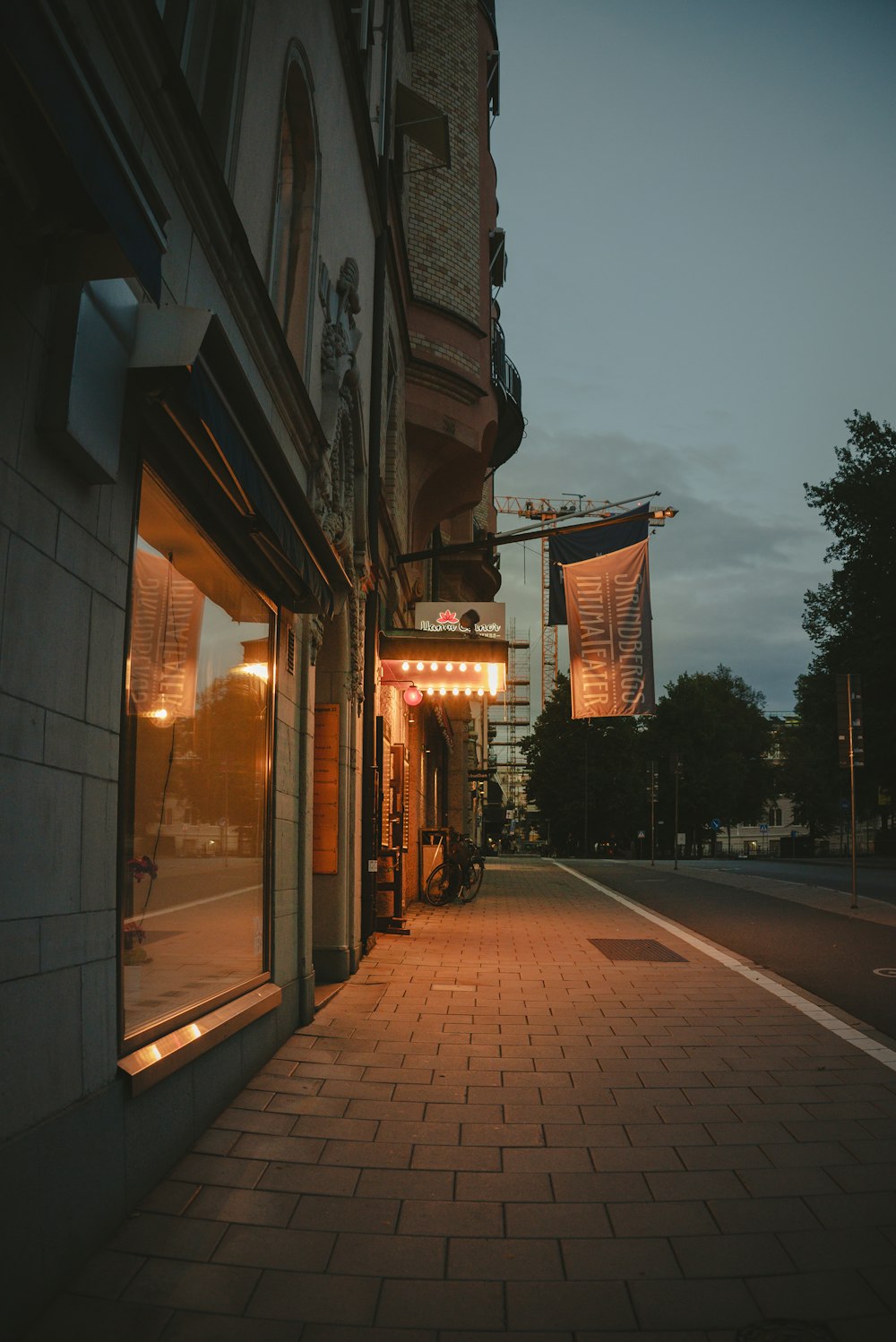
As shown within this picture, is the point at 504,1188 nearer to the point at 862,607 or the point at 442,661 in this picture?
the point at 442,661

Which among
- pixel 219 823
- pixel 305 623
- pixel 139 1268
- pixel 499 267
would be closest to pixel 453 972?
pixel 305 623

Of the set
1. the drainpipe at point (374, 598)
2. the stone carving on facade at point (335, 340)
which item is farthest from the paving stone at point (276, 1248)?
the drainpipe at point (374, 598)

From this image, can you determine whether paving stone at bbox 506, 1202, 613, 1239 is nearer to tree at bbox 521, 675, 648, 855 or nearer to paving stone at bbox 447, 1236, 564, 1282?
paving stone at bbox 447, 1236, 564, 1282

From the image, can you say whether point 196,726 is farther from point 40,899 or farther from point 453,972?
point 453,972

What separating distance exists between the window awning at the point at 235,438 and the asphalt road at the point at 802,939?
4.93 metres

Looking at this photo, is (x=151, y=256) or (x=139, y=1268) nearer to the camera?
(x=151, y=256)

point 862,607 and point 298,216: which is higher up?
point 862,607

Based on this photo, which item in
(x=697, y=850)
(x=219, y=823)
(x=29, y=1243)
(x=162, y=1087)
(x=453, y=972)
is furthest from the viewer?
(x=697, y=850)

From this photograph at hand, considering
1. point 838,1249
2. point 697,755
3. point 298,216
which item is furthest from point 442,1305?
point 697,755

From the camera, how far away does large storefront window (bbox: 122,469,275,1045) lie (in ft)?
14.8

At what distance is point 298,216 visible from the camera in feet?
26.4

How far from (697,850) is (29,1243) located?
71.8 meters

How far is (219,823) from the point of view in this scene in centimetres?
588

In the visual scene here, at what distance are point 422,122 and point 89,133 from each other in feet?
43.6
